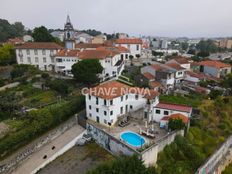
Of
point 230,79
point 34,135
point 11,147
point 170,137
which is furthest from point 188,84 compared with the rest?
point 11,147

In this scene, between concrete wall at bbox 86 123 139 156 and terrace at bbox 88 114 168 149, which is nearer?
concrete wall at bbox 86 123 139 156

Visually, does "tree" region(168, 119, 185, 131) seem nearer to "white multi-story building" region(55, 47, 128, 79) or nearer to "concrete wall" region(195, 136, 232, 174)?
"concrete wall" region(195, 136, 232, 174)

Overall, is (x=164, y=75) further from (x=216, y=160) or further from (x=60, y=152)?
(x=60, y=152)

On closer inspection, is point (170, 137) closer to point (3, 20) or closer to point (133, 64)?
point (133, 64)

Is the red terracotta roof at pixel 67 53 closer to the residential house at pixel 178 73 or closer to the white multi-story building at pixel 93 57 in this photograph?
the white multi-story building at pixel 93 57

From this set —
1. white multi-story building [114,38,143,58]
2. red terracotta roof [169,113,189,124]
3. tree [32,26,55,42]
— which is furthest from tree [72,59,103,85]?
white multi-story building [114,38,143,58]

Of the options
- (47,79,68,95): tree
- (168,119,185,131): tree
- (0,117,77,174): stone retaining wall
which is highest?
(47,79,68,95): tree

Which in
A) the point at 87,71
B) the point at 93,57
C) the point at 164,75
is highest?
the point at 93,57

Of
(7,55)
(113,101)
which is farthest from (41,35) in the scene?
(113,101)
